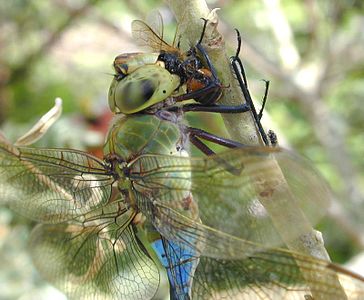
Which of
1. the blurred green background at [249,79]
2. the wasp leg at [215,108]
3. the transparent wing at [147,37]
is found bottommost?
the wasp leg at [215,108]

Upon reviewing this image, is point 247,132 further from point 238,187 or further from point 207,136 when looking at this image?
point 207,136

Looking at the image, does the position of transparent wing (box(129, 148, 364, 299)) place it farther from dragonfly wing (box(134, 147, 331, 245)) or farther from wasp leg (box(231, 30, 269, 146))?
wasp leg (box(231, 30, 269, 146))

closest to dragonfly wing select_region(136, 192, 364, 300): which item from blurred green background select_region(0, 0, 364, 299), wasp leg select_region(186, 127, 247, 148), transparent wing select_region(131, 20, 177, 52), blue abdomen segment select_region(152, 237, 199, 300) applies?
blue abdomen segment select_region(152, 237, 199, 300)

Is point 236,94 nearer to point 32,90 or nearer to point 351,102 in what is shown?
point 351,102

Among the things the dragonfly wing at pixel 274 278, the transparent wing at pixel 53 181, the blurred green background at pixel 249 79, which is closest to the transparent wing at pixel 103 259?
the transparent wing at pixel 53 181

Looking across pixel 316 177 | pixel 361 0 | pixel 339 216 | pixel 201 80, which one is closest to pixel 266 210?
pixel 316 177

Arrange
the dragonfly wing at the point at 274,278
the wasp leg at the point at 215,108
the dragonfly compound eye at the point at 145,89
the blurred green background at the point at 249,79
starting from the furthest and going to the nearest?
1. the blurred green background at the point at 249,79
2. the dragonfly compound eye at the point at 145,89
3. the wasp leg at the point at 215,108
4. the dragonfly wing at the point at 274,278

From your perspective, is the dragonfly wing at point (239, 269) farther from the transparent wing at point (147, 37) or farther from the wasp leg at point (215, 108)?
the transparent wing at point (147, 37)
